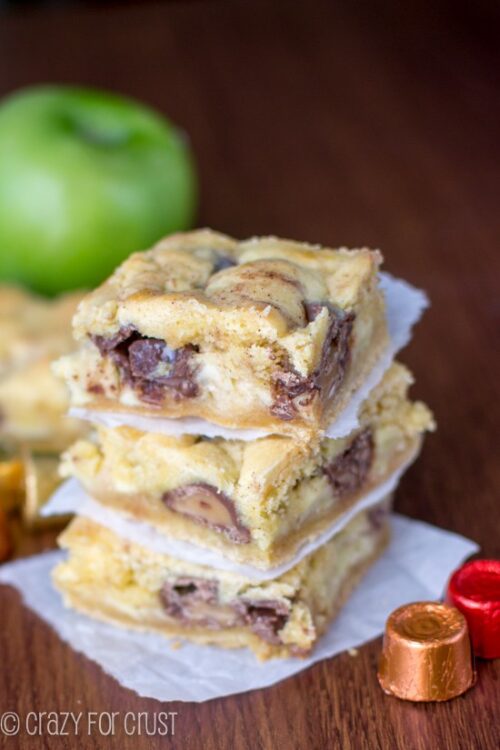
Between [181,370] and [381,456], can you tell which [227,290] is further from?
[381,456]

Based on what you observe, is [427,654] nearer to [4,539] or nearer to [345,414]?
[345,414]

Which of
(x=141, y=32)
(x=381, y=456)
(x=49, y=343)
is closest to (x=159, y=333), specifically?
(x=381, y=456)

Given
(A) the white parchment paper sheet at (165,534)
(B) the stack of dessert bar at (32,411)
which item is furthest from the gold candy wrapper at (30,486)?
(A) the white parchment paper sheet at (165,534)

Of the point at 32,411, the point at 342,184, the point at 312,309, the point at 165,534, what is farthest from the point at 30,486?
the point at 342,184

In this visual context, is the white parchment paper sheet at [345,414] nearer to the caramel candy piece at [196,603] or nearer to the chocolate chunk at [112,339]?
the chocolate chunk at [112,339]

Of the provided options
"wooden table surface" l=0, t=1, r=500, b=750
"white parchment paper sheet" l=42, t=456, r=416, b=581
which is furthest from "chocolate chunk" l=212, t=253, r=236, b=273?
"wooden table surface" l=0, t=1, r=500, b=750

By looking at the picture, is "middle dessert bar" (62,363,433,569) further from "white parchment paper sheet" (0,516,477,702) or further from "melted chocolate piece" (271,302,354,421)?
"white parchment paper sheet" (0,516,477,702)
